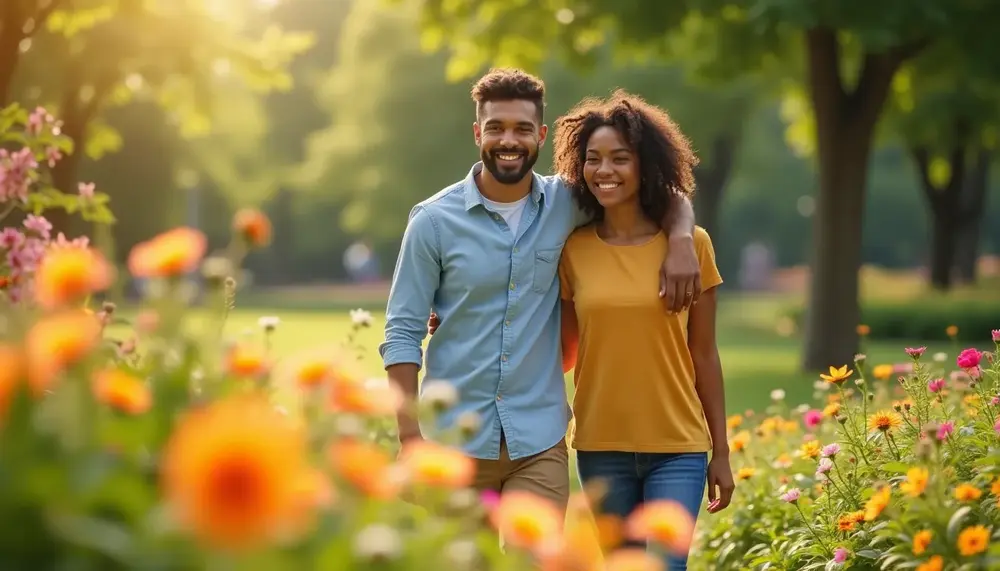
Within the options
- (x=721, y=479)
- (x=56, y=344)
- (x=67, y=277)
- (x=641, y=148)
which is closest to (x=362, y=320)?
(x=641, y=148)

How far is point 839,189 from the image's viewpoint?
1395 cm

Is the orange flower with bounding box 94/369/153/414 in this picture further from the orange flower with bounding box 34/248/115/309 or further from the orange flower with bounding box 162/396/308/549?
the orange flower with bounding box 162/396/308/549

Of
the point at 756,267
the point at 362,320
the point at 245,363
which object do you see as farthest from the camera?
the point at 756,267

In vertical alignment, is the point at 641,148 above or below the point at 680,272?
above

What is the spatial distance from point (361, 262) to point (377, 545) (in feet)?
164

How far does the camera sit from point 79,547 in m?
1.60

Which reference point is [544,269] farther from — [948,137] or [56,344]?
[948,137]

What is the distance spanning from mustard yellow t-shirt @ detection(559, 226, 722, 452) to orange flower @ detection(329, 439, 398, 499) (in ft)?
7.74

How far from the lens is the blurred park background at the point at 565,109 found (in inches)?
500

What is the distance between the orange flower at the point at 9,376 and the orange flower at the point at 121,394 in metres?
0.27

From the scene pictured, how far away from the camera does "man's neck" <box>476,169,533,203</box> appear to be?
172 inches

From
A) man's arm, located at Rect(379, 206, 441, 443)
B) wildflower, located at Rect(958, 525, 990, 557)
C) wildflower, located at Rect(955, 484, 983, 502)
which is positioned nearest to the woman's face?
man's arm, located at Rect(379, 206, 441, 443)

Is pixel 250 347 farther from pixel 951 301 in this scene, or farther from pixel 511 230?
pixel 951 301

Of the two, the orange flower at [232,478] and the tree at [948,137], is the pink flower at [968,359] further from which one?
the tree at [948,137]
